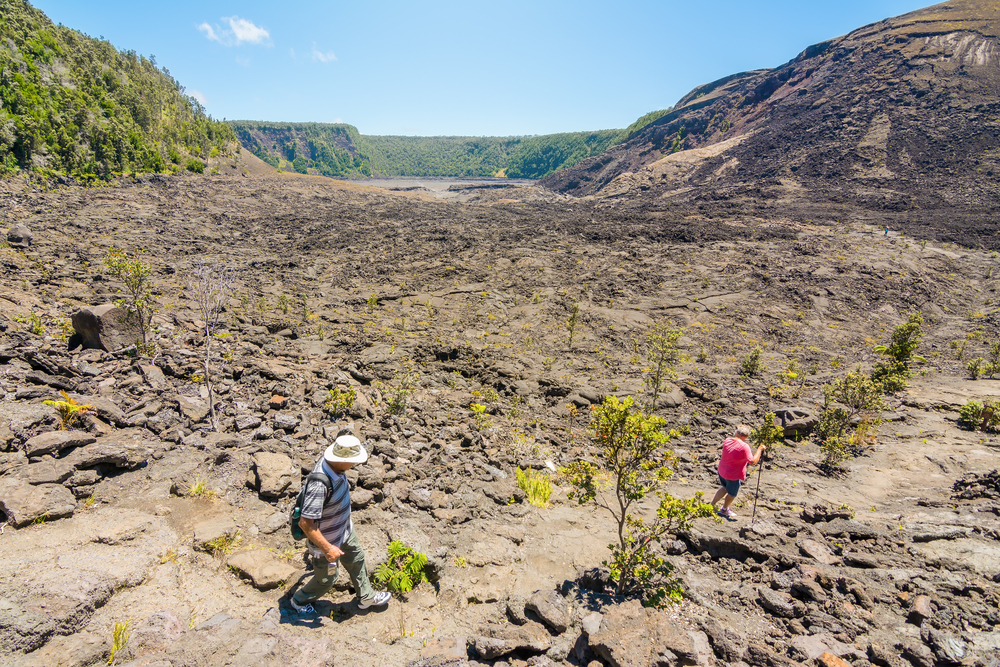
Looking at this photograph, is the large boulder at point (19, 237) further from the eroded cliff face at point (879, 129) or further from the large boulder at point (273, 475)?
the eroded cliff face at point (879, 129)

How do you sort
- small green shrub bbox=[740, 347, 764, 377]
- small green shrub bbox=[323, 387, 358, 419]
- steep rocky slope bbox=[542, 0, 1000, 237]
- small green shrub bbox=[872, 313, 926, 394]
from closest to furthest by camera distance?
small green shrub bbox=[323, 387, 358, 419], small green shrub bbox=[872, 313, 926, 394], small green shrub bbox=[740, 347, 764, 377], steep rocky slope bbox=[542, 0, 1000, 237]

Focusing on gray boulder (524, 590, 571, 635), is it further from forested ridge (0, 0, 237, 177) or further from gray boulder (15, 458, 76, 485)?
forested ridge (0, 0, 237, 177)

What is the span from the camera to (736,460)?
548 cm

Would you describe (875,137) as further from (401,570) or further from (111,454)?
(111,454)

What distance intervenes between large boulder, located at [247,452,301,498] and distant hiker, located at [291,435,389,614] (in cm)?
181

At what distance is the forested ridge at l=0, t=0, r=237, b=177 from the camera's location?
26344 mm

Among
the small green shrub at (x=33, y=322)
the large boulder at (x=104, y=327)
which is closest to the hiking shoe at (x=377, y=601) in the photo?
the large boulder at (x=104, y=327)

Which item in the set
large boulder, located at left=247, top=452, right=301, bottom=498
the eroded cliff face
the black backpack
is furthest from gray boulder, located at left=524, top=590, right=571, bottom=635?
the eroded cliff face

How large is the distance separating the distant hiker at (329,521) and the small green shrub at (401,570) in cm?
42

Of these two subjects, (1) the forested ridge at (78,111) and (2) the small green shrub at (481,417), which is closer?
(2) the small green shrub at (481,417)

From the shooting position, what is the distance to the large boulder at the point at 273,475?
507cm

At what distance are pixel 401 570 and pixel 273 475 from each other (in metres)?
2.21

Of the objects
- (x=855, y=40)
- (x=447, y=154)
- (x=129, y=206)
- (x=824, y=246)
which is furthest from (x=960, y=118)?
(x=447, y=154)

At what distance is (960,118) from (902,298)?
31.9 m
